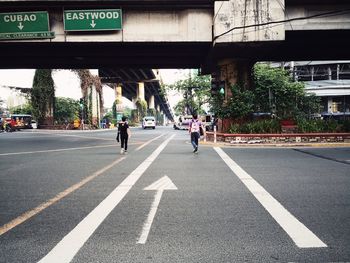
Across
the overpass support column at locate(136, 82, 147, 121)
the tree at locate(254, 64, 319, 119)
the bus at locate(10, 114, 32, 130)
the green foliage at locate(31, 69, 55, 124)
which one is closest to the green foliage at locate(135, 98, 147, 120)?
the overpass support column at locate(136, 82, 147, 121)

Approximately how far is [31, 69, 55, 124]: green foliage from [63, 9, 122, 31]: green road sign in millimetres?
30966

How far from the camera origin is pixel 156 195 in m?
6.14

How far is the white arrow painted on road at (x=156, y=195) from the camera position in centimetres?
397

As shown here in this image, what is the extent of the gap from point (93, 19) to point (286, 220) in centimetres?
1547

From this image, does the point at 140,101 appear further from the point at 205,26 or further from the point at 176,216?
the point at 176,216

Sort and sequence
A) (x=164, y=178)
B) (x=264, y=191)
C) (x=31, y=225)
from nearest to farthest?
(x=31, y=225)
(x=264, y=191)
(x=164, y=178)

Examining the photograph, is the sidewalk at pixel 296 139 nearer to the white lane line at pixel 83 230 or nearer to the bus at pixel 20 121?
the white lane line at pixel 83 230

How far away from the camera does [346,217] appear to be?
15.0ft

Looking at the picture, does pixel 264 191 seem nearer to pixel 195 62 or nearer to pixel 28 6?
pixel 28 6

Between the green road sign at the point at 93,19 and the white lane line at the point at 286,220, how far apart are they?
41.7ft

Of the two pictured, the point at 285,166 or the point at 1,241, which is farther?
the point at 285,166

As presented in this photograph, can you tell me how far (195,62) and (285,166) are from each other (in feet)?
54.2

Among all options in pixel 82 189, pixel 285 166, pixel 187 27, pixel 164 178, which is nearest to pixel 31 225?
pixel 82 189

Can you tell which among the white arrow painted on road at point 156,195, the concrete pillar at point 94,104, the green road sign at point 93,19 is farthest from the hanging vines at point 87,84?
the white arrow painted on road at point 156,195
